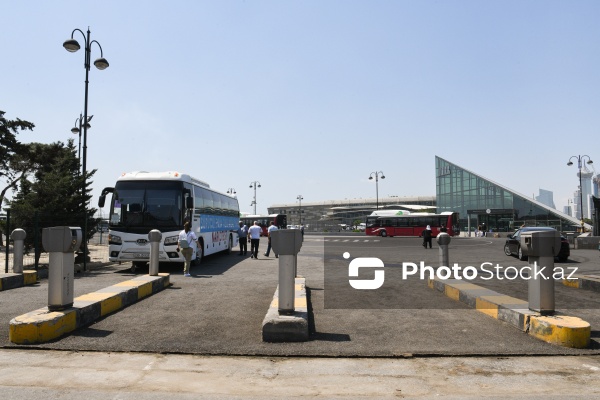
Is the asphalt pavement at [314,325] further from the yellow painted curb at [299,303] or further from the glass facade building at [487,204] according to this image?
the glass facade building at [487,204]

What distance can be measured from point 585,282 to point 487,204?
6203cm

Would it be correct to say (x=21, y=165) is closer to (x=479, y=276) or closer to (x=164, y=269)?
(x=164, y=269)

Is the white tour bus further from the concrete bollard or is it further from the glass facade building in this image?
the glass facade building

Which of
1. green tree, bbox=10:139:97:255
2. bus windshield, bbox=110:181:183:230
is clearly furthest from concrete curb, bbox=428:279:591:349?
green tree, bbox=10:139:97:255

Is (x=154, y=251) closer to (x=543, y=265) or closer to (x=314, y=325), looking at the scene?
(x=314, y=325)

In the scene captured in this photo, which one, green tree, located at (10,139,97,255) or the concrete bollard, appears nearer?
the concrete bollard

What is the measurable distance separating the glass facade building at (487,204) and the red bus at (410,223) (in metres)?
13.9

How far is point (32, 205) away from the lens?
611 inches

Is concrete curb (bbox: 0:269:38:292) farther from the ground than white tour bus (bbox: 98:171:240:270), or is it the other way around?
white tour bus (bbox: 98:171:240:270)

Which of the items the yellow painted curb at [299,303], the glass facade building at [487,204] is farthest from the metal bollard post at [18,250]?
the glass facade building at [487,204]

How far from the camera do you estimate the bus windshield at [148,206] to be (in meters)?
14.6

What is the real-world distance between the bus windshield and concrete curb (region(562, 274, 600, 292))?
37.0 feet

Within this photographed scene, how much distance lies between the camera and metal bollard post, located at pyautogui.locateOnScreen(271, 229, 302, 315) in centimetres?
622

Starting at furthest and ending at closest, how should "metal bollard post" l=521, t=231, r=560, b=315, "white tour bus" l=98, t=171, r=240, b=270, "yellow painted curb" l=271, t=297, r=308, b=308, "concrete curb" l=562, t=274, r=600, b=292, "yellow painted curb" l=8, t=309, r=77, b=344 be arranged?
1. "white tour bus" l=98, t=171, r=240, b=270
2. "concrete curb" l=562, t=274, r=600, b=292
3. "yellow painted curb" l=271, t=297, r=308, b=308
4. "metal bollard post" l=521, t=231, r=560, b=315
5. "yellow painted curb" l=8, t=309, r=77, b=344
